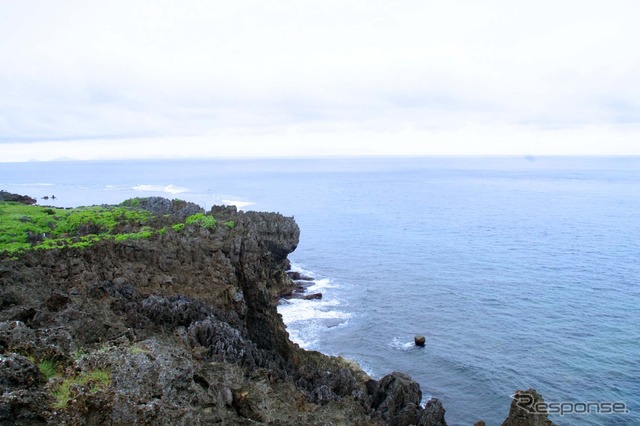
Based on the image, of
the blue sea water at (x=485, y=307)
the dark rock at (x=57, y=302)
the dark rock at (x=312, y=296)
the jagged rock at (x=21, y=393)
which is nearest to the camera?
the jagged rock at (x=21, y=393)

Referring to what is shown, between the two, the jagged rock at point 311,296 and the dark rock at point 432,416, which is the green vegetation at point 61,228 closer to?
the jagged rock at point 311,296

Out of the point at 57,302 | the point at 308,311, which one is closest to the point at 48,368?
the point at 57,302

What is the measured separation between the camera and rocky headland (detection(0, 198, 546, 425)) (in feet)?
41.5

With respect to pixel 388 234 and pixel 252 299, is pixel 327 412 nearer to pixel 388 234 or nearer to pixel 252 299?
pixel 252 299

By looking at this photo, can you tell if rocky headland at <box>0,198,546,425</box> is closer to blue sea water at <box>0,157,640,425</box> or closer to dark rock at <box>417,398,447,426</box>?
dark rock at <box>417,398,447,426</box>

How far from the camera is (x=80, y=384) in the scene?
12758 mm

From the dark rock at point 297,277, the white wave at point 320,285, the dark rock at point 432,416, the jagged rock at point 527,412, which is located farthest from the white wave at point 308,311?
the jagged rock at point 527,412

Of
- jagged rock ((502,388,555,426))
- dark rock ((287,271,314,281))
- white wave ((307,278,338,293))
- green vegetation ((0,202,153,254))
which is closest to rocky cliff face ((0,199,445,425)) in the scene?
green vegetation ((0,202,153,254))

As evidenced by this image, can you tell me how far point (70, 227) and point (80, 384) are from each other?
3937 cm

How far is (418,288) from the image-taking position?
68.4m

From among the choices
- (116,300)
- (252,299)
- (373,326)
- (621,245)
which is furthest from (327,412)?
(621,245)

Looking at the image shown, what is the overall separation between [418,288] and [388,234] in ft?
131

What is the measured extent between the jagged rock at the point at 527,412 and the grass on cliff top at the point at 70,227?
1178 inches

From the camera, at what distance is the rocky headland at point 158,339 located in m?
12.7
